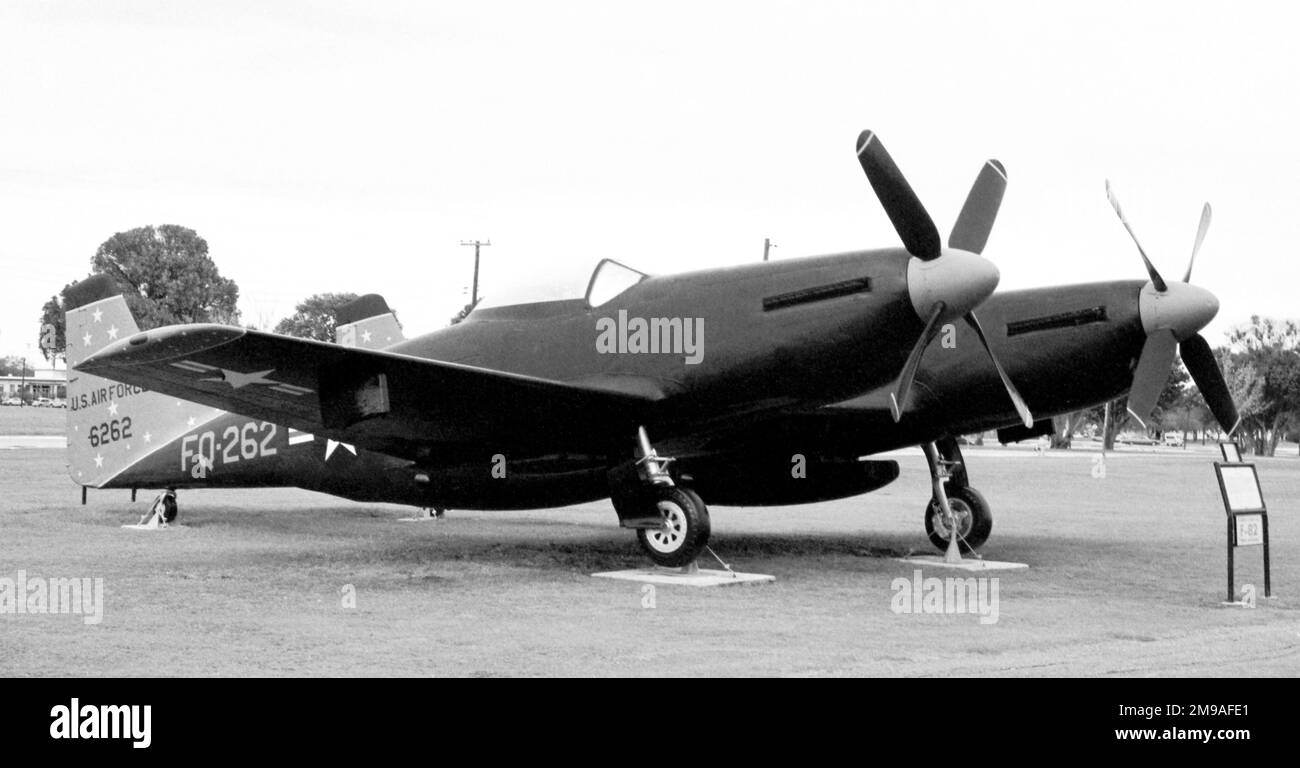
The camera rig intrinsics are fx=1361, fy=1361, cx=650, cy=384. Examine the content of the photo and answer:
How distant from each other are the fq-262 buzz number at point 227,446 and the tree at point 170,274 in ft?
197

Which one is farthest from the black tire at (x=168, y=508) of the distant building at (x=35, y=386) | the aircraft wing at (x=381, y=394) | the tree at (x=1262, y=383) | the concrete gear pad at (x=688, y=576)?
the distant building at (x=35, y=386)

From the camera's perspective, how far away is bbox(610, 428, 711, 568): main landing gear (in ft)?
37.6

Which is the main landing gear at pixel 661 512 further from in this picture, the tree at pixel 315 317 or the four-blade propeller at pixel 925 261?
the tree at pixel 315 317

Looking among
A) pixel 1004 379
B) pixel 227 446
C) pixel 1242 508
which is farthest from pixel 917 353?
pixel 227 446

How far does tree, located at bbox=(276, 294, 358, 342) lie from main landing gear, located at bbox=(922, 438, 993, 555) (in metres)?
70.7

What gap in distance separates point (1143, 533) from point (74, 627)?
14297mm

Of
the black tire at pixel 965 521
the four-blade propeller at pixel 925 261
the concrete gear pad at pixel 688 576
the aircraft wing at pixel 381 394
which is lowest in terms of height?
the concrete gear pad at pixel 688 576

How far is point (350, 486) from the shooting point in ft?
49.4

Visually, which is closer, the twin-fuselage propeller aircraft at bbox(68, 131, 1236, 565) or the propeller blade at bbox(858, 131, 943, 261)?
the propeller blade at bbox(858, 131, 943, 261)

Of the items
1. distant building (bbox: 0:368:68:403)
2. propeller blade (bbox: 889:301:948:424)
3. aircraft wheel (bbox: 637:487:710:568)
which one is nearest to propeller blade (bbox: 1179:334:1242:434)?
propeller blade (bbox: 889:301:948:424)

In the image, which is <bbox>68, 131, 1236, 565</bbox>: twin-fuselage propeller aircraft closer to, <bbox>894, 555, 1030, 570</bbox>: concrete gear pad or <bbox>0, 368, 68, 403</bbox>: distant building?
<bbox>894, 555, 1030, 570</bbox>: concrete gear pad

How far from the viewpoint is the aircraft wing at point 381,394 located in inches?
424

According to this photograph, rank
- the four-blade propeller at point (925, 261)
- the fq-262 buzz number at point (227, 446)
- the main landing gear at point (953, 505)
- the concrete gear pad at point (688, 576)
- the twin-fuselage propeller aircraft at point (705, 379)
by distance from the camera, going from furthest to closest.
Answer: the fq-262 buzz number at point (227, 446) < the main landing gear at point (953, 505) < the concrete gear pad at point (688, 576) < the twin-fuselage propeller aircraft at point (705, 379) < the four-blade propeller at point (925, 261)
